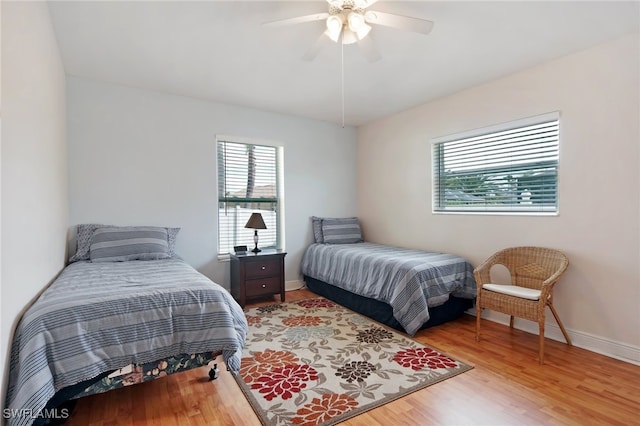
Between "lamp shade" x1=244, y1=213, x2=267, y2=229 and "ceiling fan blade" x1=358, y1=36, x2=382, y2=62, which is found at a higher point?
"ceiling fan blade" x1=358, y1=36, x2=382, y2=62

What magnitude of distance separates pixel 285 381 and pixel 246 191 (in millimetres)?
2632

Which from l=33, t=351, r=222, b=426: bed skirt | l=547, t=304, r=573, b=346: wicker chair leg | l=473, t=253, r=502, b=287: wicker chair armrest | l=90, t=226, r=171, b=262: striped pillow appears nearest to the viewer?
l=33, t=351, r=222, b=426: bed skirt

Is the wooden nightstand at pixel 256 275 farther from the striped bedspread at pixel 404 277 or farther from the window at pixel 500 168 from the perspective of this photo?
the window at pixel 500 168

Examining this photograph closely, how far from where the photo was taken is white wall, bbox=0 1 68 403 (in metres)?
1.36

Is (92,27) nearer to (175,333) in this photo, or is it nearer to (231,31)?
(231,31)

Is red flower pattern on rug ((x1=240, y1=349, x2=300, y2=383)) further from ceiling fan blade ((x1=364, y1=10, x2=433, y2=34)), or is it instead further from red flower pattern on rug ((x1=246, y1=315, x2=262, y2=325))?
ceiling fan blade ((x1=364, y1=10, x2=433, y2=34))

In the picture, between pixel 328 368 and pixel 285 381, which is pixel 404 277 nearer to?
pixel 328 368

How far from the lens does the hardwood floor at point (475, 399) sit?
1.74m

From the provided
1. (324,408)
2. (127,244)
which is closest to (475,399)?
(324,408)

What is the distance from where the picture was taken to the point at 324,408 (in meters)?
1.83

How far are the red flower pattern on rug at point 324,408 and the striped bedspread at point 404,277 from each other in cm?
112

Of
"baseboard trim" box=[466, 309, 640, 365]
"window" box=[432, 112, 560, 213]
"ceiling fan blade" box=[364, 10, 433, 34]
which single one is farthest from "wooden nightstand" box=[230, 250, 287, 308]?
"ceiling fan blade" box=[364, 10, 433, 34]

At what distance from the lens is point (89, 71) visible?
9.88ft

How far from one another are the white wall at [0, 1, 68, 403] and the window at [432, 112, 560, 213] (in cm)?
363
